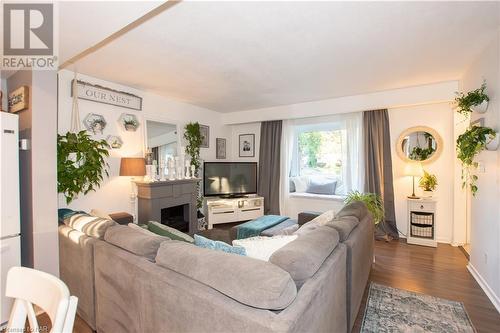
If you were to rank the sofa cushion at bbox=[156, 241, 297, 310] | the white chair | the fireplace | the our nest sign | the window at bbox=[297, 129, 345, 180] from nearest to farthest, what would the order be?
the white chair < the sofa cushion at bbox=[156, 241, 297, 310] < the our nest sign < the fireplace < the window at bbox=[297, 129, 345, 180]

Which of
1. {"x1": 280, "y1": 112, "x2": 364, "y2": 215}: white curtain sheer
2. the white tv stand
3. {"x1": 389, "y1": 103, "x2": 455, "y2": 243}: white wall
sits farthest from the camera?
the white tv stand

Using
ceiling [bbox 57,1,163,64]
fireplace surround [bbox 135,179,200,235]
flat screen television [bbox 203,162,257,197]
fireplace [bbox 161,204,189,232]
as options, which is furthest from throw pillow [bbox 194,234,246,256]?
flat screen television [bbox 203,162,257,197]

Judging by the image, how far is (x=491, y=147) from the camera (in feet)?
7.52

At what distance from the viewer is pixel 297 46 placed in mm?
2416

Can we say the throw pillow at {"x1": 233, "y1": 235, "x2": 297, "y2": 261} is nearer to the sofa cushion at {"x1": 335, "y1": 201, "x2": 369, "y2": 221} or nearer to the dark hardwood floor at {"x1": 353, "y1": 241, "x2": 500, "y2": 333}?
the sofa cushion at {"x1": 335, "y1": 201, "x2": 369, "y2": 221}

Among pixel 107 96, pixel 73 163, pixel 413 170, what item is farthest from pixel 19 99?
pixel 413 170

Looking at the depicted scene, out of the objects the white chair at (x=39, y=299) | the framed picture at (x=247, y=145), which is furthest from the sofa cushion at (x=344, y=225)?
the framed picture at (x=247, y=145)

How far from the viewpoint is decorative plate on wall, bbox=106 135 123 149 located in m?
3.51

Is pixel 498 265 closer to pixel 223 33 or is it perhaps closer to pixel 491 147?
pixel 491 147

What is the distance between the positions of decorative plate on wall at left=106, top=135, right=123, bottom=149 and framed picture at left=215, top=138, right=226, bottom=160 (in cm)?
227

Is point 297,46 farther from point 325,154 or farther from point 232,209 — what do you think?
point 232,209

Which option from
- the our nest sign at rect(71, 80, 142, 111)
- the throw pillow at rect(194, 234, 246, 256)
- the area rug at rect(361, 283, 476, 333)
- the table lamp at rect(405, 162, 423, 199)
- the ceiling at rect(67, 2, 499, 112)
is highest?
the ceiling at rect(67, 2, 499, 112)

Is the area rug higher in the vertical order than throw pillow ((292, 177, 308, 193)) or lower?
lower

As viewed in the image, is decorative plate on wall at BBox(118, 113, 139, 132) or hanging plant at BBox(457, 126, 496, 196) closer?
hanging plant at BBox(457, 126, 496, 196)
